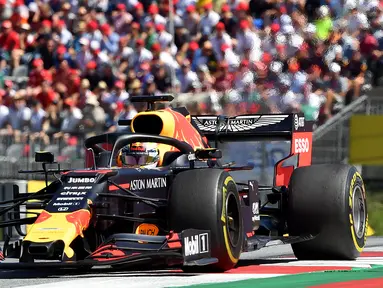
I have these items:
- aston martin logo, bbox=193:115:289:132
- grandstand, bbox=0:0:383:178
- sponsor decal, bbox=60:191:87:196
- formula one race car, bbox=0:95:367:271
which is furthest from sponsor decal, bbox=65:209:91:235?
grandstand, bbox=0:0:383:178

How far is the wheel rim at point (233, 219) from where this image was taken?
887cm

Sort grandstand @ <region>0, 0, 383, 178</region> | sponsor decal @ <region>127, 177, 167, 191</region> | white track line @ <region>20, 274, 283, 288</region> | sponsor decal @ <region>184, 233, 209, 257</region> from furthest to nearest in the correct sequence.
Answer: grandstand @ <region>0, 0, 383, 178</region> < sponsor decal @ <region>127, 177, 167, 191</region> < sponsor decal @ <region>184, 233, 209, 257</region> < white track line @ <region>20, 274, 283, 288</region>

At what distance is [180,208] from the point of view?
27.7 feet

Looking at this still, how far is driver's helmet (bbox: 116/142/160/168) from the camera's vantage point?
984 cm

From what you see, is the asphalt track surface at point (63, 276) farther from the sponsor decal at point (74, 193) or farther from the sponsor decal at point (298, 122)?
the sponsor decal at point (298, 122)

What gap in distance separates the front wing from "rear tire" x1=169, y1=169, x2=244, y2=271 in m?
0.10

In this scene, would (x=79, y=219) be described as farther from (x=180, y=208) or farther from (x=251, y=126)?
(x=251, y=126)

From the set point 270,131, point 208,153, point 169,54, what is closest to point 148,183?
point 208,153

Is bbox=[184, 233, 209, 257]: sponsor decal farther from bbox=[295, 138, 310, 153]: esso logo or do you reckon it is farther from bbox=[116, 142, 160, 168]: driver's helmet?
bbox=[295, 138, 310, 153]: esso logo

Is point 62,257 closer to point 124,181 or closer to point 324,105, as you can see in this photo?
point 124,181

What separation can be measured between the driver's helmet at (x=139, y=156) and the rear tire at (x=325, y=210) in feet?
4.51

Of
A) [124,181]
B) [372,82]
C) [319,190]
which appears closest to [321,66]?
[372,82]

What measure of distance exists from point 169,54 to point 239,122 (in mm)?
7609

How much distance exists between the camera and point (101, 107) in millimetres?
18078
